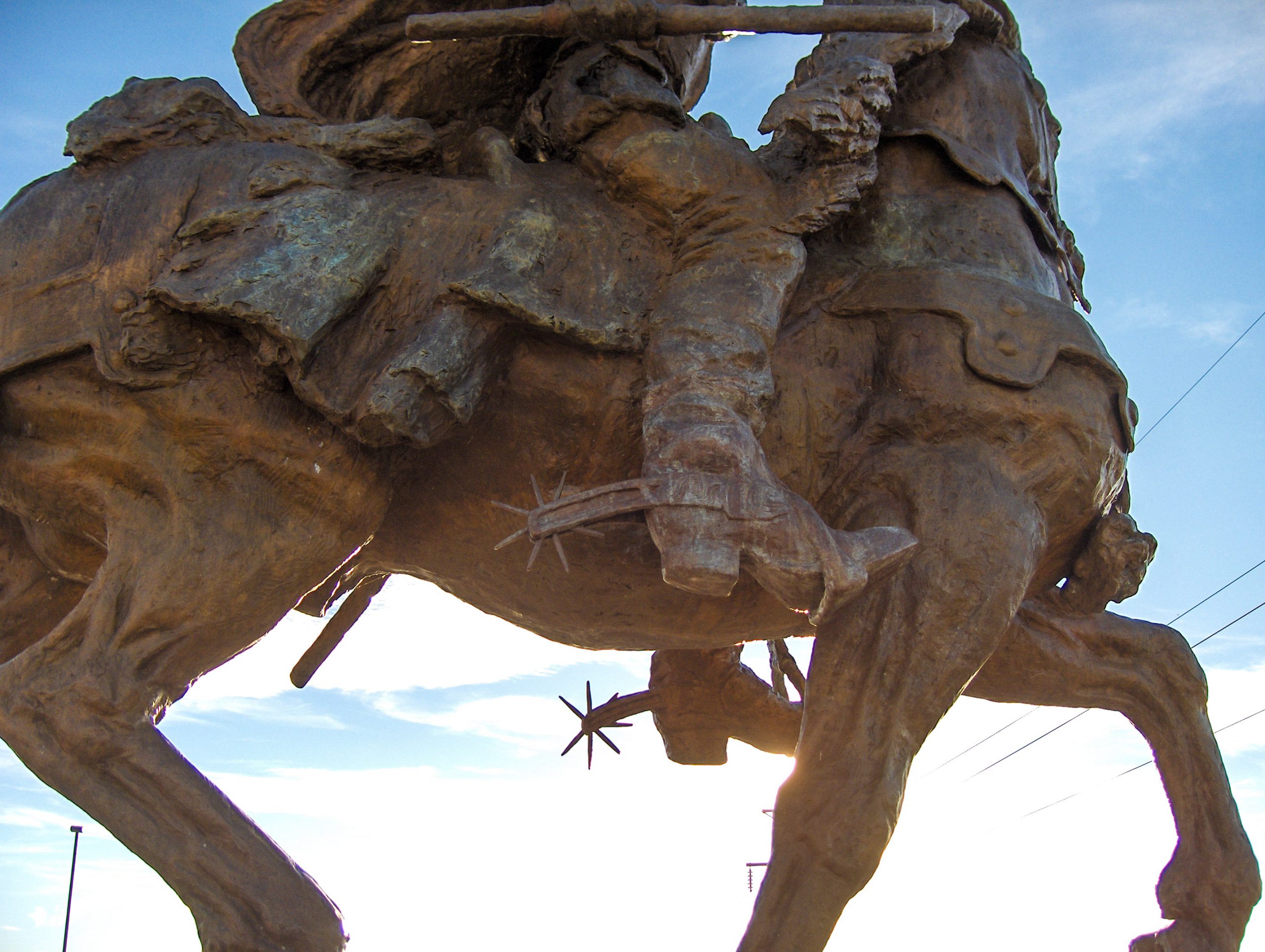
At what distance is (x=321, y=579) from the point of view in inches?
126

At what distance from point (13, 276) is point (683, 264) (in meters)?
1.52

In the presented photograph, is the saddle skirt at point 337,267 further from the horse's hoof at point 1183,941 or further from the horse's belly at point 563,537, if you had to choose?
the horse's hoof at point 1183,941

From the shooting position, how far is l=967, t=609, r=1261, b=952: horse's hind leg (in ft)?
12.3

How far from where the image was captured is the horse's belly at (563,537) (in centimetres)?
324

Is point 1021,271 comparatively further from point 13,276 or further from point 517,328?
point 13,276

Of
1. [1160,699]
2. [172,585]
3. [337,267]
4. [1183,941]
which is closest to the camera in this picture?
[172,585]

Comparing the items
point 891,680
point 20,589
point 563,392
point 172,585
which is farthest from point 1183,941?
point 20,589

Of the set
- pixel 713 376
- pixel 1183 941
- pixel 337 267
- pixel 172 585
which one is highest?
pixel 337 267

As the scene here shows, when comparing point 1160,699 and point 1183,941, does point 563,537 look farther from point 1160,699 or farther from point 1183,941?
point 1183,941

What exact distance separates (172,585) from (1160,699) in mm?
2778

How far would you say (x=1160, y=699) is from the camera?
400 centimetres

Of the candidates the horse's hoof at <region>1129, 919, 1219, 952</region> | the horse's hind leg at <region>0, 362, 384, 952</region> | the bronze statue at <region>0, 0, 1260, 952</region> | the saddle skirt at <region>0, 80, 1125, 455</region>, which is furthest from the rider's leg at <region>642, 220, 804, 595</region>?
the horse's hoof at <region>1129, 919, 1219, 952</region>

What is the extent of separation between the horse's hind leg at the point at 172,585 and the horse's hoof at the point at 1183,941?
7.30 feet

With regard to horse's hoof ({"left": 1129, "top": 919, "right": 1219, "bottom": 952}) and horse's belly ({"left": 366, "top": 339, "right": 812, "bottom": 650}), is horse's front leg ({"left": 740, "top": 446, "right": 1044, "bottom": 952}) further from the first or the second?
horse's hoof ({"left": 1129, "top": 919, "right": 1219, "bottom": 952})
